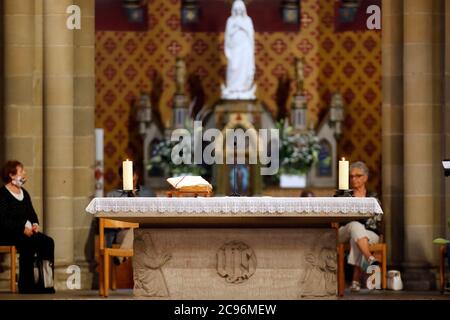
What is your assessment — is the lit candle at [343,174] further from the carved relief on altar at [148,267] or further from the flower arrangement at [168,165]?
the flower arrangement at [168,165]

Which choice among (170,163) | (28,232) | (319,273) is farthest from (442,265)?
(170,163)

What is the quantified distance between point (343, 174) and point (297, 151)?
7347mm

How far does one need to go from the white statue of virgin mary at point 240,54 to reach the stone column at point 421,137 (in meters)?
4.50

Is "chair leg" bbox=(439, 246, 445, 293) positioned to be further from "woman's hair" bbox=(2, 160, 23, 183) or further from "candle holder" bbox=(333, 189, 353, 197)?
"woman's hair" bbox=(2, 160, 23, 183)

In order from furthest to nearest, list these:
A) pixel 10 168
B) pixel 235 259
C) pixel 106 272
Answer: pixel 10 168
pixel 106 272
pixel 235 259

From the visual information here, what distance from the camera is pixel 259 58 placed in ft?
66.5

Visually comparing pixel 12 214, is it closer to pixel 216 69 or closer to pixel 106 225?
pixel 106 225

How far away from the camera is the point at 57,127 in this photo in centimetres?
1466

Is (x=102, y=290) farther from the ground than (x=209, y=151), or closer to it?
closer to it

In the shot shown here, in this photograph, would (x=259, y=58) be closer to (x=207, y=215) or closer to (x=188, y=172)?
(x=188, y=172)

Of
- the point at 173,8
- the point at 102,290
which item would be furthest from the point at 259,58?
the point at 102,290

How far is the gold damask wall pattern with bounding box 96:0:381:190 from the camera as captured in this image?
65.2 feet
